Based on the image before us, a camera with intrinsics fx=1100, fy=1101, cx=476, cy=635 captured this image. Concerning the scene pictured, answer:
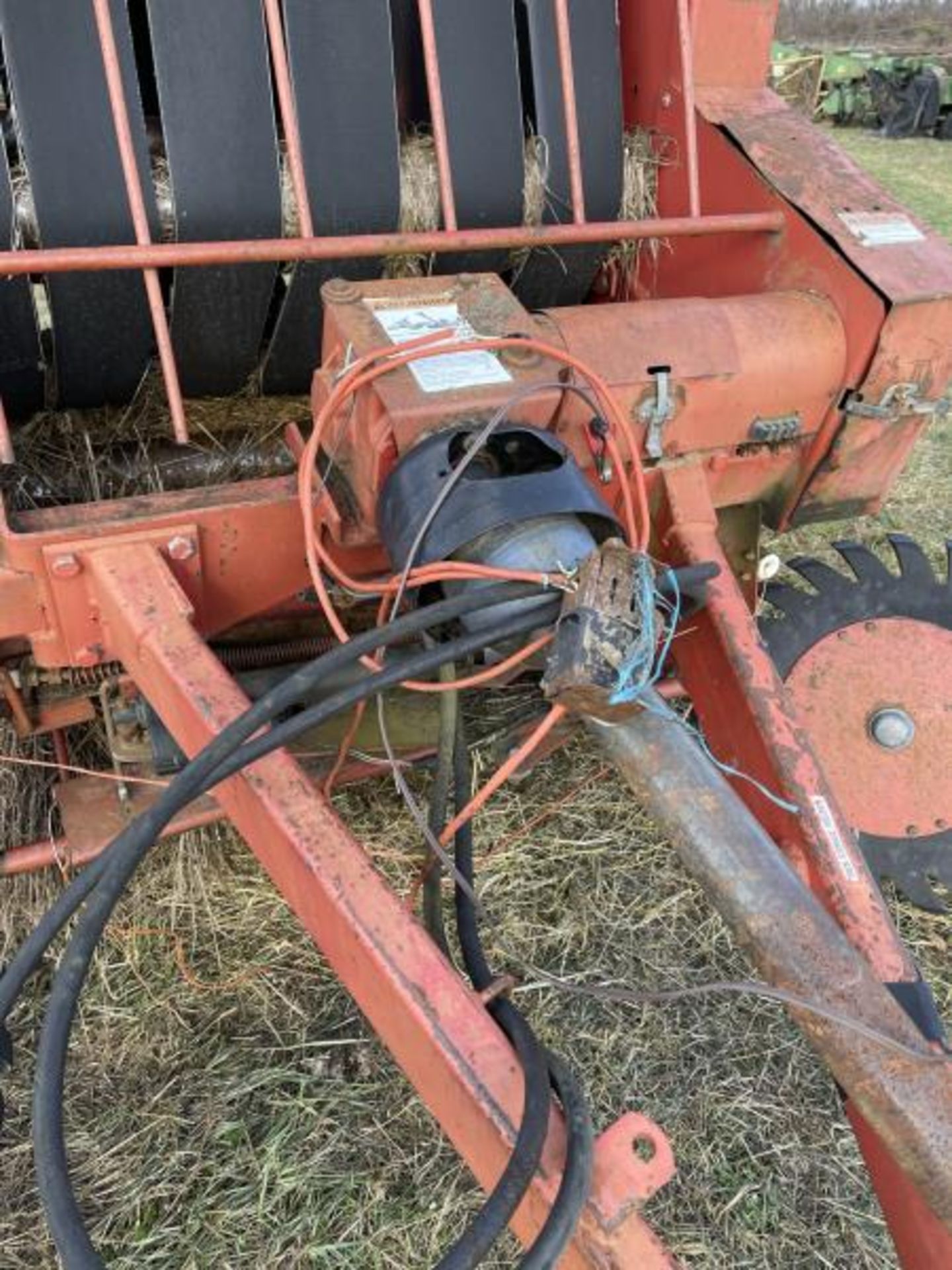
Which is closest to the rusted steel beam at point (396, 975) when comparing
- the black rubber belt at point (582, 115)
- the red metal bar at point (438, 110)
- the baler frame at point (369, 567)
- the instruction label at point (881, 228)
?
the baler frame at point (369, 567)

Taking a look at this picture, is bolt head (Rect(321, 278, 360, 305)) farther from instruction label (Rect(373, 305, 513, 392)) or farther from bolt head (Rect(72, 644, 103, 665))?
bolt head (Rect(72, 644, 103, 665))

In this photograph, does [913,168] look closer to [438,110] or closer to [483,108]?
[483,108]

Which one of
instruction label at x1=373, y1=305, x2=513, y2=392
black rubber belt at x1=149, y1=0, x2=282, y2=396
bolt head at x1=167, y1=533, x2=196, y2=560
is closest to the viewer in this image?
instruction label at x1=373, y1=305, x2=513, y2=392

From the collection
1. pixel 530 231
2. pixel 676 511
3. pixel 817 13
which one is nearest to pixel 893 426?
pixel 676 511

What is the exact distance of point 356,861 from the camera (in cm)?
133

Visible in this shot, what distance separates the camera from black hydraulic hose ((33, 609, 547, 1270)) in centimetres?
104

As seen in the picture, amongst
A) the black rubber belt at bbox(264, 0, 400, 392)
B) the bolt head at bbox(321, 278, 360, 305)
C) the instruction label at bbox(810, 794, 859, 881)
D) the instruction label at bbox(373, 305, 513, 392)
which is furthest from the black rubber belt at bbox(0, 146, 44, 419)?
the instruction label at bbox(810, 794, 859, 881)

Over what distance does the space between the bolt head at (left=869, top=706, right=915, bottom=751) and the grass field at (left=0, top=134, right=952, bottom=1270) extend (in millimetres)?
415

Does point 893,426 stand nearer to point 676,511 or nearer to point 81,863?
point 676,511

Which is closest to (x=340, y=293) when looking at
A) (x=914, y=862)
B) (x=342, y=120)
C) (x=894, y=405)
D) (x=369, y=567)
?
(x=369, y=567)

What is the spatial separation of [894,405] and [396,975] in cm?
158

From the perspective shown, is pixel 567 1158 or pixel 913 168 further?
pixel 913 168

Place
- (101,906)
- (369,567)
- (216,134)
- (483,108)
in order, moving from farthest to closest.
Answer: (483,108), (216,134), (369,567), (101,906)

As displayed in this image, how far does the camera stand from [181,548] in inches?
71.5
